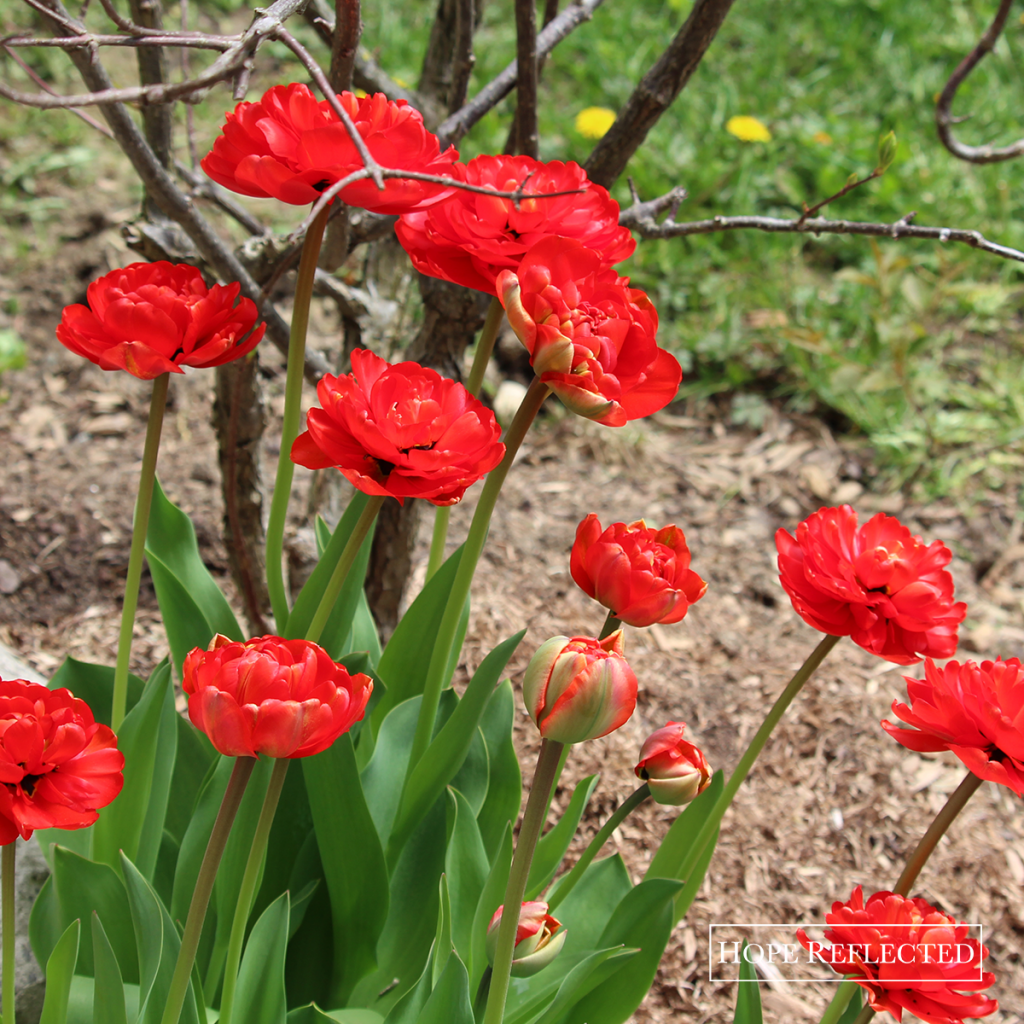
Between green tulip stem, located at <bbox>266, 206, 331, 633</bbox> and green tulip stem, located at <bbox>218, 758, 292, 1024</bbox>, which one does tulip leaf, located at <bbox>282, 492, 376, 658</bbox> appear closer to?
green tulip stem, located at <bbox>266, 206, 331, 633</bbox>

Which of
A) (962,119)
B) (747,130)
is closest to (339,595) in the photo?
(962,119)

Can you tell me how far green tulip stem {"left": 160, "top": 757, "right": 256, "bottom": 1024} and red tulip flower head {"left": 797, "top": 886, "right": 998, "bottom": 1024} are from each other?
1.59ft

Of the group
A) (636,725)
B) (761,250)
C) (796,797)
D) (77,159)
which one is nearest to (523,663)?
(636,725)

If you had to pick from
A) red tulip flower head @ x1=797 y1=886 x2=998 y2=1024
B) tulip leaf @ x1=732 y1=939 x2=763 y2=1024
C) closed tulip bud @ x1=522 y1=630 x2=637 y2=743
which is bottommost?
tulip leaf @ x1=732 y1=939 x2=763 y2=1024

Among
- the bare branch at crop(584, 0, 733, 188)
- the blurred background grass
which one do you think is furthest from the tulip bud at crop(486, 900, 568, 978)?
the blurred background grass

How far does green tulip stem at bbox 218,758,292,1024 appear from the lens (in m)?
0.63

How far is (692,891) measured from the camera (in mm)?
1010

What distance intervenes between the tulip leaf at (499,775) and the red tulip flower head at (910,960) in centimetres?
42

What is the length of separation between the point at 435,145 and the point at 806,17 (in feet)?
13.4

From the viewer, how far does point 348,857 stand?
0.92 metres

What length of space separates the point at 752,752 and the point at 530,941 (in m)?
0.26

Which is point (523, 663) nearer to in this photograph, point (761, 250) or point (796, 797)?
point (796, 797)

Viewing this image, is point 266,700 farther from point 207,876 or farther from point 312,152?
point 312,152

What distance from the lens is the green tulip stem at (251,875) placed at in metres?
0.63
